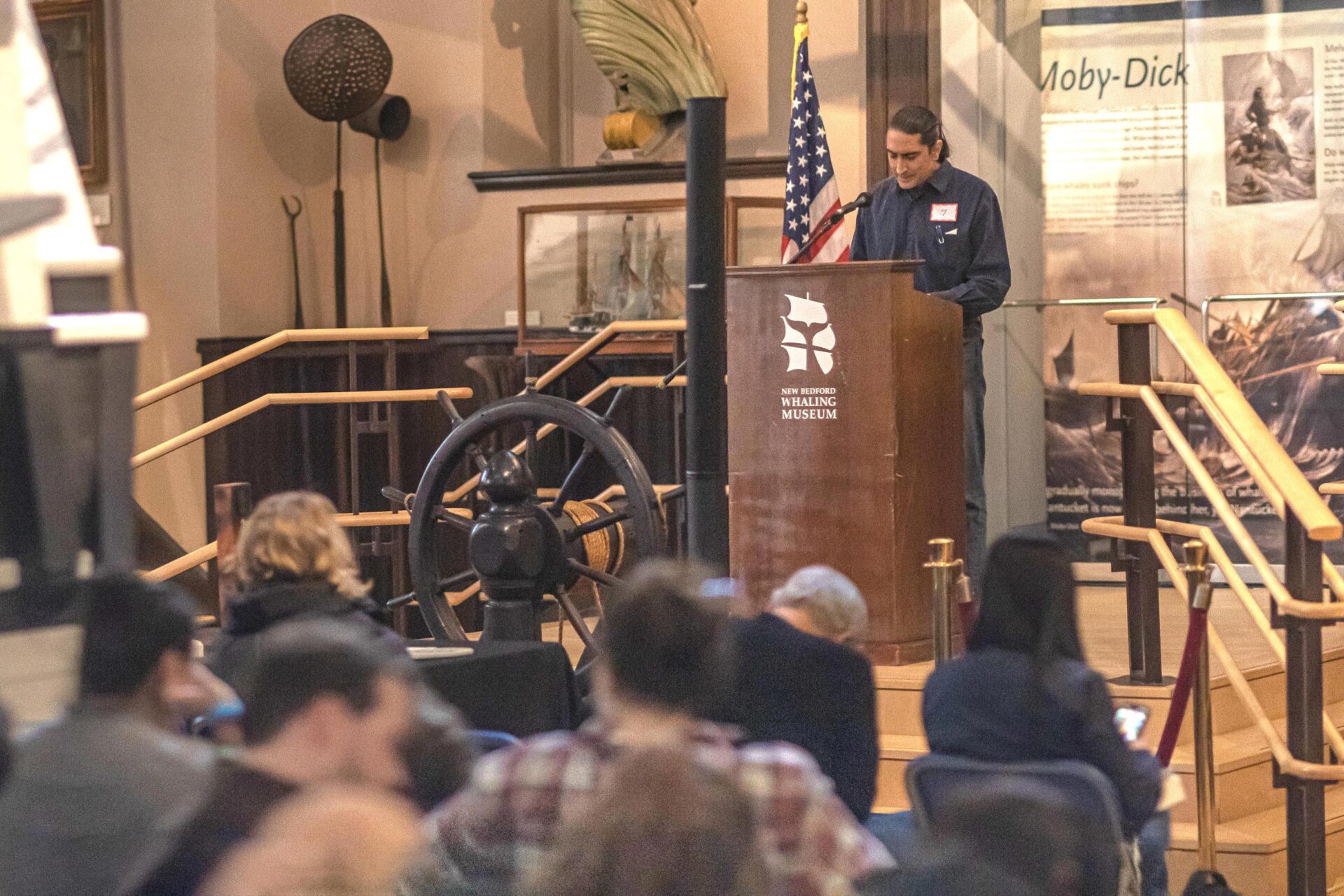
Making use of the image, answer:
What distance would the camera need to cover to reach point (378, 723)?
1.77m

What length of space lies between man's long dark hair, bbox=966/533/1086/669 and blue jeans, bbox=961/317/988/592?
7.10ft

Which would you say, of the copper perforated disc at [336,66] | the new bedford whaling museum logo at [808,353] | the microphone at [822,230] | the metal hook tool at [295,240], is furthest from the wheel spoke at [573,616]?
the metal hook tool at [295,240]

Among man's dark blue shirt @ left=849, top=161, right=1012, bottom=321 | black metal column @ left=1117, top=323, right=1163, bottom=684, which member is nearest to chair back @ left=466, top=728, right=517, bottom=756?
black metal column @ left=1117, top=323, right=1163, bottom=684

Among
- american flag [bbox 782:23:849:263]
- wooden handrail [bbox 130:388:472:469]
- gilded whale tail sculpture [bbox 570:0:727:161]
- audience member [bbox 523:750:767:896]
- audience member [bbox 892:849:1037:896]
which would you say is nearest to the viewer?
audience member [bbox 523:750:767:896]

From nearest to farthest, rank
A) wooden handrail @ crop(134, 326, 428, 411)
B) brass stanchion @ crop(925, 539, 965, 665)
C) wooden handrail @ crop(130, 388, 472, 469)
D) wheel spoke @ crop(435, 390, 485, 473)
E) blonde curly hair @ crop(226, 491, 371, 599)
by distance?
blonde curly hair @ crop(226, 491, 371, 599) < brass stanchion @ crop(925, 539, 965, 665) < wheel spoke @ crop(435, 390, 485, 473) < wooden handrail @ crop(130, 388, 472, 469) < wooden handrail @ crop(134, 326, 428, 411)

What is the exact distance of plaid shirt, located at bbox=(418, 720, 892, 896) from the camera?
6.37ft

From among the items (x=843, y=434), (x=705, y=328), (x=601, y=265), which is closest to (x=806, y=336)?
(x=843, y=434)

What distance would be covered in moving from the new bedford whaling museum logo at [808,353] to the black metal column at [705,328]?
1.40 ft

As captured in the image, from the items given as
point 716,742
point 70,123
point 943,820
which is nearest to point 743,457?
point 716,742

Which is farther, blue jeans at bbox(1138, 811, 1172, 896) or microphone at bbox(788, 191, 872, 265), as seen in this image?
microphone at bbox(788, 191, 872, 265)

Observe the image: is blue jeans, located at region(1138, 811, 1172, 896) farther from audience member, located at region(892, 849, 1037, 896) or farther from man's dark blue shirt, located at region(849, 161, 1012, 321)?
man's dark blue shirt, located at region(849, 161, 1012, 321)

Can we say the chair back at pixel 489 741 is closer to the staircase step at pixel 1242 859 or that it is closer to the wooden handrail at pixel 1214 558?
the wooden handrail at pixel 1214 558

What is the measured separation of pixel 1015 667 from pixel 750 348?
6.38 feet

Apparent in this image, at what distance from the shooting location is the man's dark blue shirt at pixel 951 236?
4691 mm
